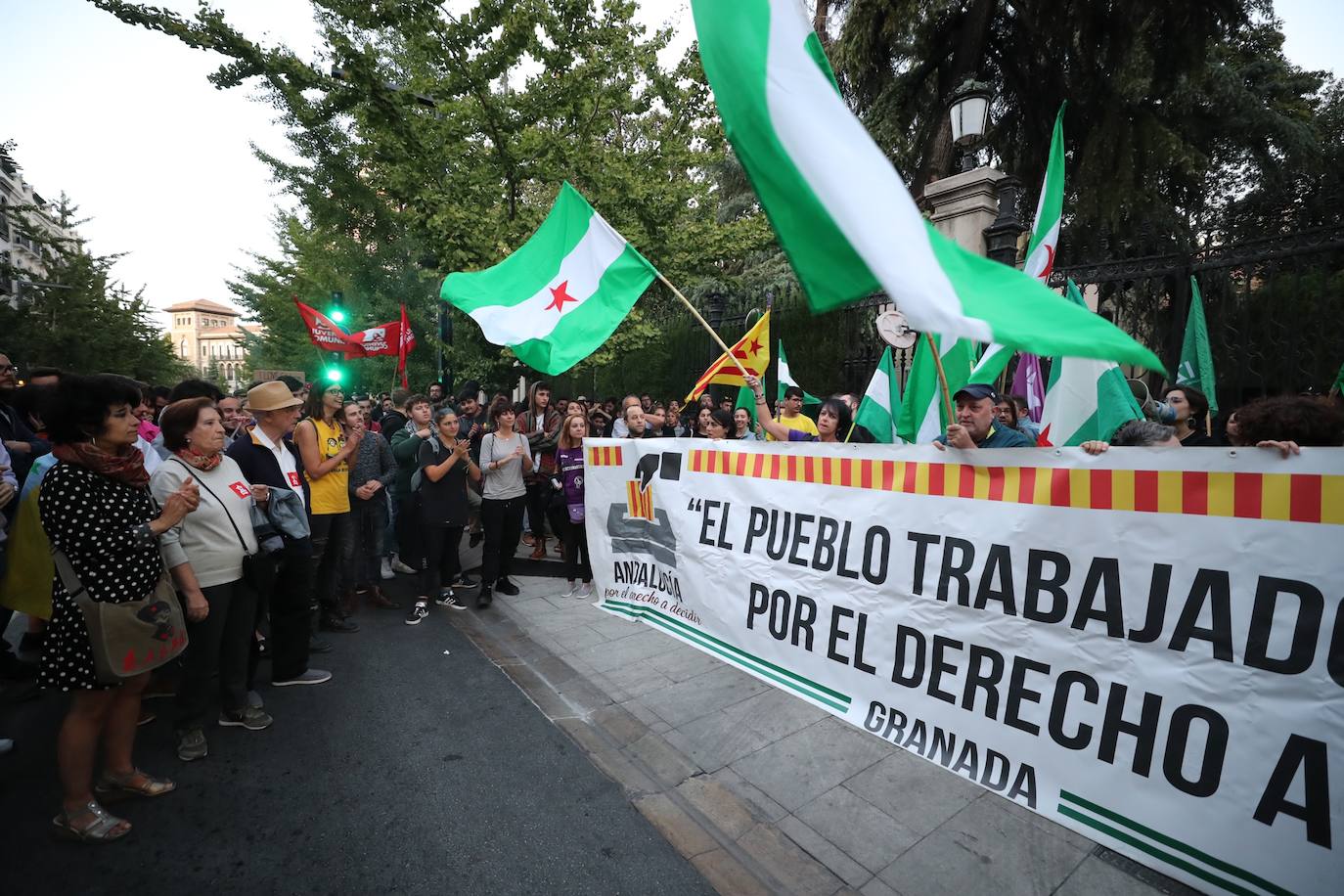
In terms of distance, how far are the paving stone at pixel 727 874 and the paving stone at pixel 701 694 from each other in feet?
3.23

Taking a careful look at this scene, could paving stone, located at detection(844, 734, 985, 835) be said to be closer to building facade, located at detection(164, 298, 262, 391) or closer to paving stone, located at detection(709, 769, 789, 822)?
paving stone, located at detection(709, 769, 789, 822)

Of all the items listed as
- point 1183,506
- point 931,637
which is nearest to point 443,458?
point 931,637

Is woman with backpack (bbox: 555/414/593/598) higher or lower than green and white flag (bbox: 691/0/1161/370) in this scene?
lower

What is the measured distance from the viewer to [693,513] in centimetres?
435

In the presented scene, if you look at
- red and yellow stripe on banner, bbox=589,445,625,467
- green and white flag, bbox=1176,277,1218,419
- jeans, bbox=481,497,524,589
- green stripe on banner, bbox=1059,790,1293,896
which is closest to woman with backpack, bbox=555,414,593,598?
jeans, bbox=481,497,524,589

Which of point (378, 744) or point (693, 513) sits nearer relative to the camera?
point (378, 744)

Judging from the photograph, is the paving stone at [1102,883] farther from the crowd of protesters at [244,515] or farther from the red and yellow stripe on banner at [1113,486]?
the crowd of protesters at [244,515]

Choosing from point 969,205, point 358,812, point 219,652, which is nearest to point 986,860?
point 358,812

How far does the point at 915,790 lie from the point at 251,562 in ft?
11.9

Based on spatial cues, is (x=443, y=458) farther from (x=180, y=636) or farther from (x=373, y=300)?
(x=373, y=300)

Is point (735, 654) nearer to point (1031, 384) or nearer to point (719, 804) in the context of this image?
point (719, 804)

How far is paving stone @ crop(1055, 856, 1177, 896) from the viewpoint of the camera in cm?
224

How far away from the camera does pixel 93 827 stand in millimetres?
A: 2592

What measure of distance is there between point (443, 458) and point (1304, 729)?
18.0ft
